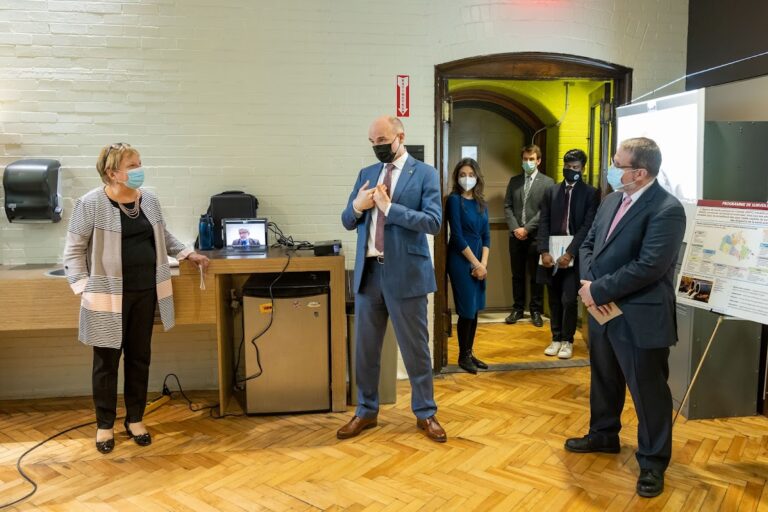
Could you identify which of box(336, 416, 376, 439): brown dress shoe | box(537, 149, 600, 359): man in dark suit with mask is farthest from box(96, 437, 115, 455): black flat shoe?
box(537, 149, 600, 359): man in dark suit with mask

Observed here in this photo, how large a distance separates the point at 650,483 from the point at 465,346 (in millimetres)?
1921

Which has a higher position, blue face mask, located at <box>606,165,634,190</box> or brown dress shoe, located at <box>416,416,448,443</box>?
blue face mask, located at <box>606,165,634,190</box>

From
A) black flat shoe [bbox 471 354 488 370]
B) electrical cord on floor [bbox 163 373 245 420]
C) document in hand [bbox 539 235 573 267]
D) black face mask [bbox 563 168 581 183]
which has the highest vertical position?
black face mask [bbox 563 168 581 183]

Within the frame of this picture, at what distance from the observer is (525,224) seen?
5.62 metres

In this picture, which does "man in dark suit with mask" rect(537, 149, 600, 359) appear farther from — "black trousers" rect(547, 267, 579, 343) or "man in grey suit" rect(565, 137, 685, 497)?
"man in grey suit" rect(565, 137, 685, 497)

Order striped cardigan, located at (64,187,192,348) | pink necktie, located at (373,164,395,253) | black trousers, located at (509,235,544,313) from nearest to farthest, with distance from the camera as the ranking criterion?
striped cardigan, located at (64,187,192,348) < pink necktie, located at (373,164,395,253) < black trousers, located at (509,235,544,313)

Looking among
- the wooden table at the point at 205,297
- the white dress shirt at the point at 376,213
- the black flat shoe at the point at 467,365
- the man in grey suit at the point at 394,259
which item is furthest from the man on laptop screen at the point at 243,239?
the black flat shoe at the point at 467,365

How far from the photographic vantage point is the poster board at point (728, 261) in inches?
106

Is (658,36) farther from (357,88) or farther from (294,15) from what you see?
(294,15)

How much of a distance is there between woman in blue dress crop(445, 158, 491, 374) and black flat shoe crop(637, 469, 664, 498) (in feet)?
5.81

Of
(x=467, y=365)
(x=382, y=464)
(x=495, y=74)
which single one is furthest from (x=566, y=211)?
(x=382, y=464)

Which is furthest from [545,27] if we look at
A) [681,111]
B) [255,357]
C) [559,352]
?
[255,357]

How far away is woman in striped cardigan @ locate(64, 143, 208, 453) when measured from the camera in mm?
3008

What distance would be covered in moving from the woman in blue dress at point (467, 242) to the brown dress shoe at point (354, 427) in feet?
4.10
